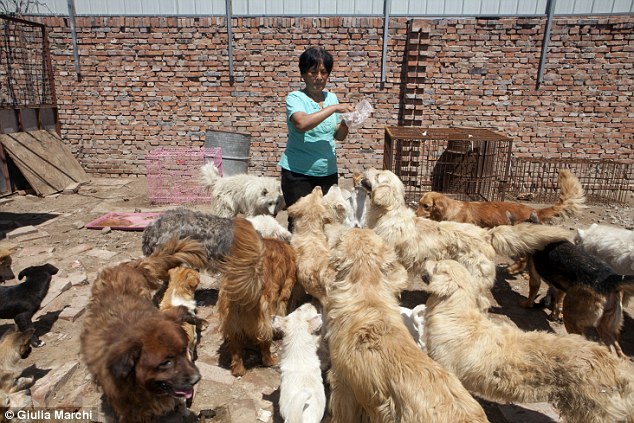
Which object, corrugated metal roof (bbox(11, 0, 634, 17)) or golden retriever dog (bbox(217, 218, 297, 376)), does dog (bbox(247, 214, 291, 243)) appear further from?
corrugated metal roof (bbox(11, 0, 634, 17))

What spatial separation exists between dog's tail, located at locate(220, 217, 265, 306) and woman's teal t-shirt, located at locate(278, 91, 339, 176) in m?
1.25

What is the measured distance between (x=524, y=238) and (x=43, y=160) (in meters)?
10.4

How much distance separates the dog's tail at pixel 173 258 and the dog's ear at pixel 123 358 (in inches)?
43.7

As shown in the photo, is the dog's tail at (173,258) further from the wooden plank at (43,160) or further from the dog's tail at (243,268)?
the wooden plank at (43,160)

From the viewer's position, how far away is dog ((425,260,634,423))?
90.1 inches

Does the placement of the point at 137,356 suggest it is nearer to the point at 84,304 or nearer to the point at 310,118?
the point at 310,118

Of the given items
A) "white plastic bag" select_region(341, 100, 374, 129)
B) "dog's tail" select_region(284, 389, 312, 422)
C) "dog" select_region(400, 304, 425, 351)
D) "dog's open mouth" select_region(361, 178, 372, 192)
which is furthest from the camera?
"dog's open mouth" select_region(361, 178, 372, 192)

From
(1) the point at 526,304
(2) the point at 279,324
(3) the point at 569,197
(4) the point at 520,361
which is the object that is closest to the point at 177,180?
(2) the point at 279,324

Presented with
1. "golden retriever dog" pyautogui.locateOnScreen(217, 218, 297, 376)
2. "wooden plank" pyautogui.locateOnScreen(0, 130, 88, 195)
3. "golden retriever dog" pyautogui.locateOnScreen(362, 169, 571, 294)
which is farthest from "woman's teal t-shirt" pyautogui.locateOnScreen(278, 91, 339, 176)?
"wooden plank" pyautogui.locateOnScreen(0, 130, 88, 195)

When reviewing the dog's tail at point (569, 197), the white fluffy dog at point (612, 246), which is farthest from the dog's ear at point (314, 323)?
the dog's tail at point (569, 197)

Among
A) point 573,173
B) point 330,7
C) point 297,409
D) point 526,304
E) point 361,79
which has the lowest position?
point 526,304

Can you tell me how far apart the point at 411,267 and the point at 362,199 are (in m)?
1.28

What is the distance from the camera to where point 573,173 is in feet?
30.7

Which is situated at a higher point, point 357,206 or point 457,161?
point 457,161
